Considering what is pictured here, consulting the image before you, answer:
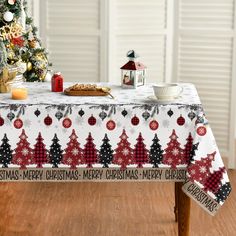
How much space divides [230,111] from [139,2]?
3.58ft

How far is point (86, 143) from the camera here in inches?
133

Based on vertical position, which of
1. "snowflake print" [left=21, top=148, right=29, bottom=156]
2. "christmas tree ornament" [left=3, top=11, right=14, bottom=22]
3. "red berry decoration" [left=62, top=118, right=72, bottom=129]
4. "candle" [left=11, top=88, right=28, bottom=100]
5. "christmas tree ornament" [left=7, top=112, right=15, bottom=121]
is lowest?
"snowflake print" [left=21, top=148, right=29, bottom=156]

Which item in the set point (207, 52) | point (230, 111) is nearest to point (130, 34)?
point (207, 52)

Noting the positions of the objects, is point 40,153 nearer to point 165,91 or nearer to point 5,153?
point 5,153

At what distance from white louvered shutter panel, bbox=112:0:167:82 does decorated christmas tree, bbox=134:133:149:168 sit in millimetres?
1929

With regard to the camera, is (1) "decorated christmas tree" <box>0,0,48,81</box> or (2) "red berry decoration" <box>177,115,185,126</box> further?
(1) "decorated christmas tree" <box>0,0,48,81</box>

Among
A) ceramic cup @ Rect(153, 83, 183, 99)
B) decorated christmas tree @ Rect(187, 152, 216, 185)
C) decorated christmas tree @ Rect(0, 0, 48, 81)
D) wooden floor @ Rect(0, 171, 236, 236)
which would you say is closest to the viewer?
decorated christmas tree @ Rect(187, 152, 216, 185)

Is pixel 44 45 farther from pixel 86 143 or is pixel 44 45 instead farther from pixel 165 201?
pixel 86 143

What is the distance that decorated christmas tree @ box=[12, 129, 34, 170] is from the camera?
3.36m

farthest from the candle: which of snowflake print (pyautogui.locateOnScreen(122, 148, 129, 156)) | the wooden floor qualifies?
the wooden floor

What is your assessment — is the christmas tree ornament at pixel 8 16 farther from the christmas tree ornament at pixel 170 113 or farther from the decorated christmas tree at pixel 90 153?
the christmas tree ornament at pixel 170 113

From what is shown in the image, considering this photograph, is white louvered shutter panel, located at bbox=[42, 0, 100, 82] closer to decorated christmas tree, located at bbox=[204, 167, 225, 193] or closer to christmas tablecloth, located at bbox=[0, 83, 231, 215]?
christmas tablecloth, located at bbox=[0, 83, 231, 215]

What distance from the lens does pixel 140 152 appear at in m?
3.38

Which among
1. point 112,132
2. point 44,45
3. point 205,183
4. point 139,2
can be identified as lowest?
point 205,183
